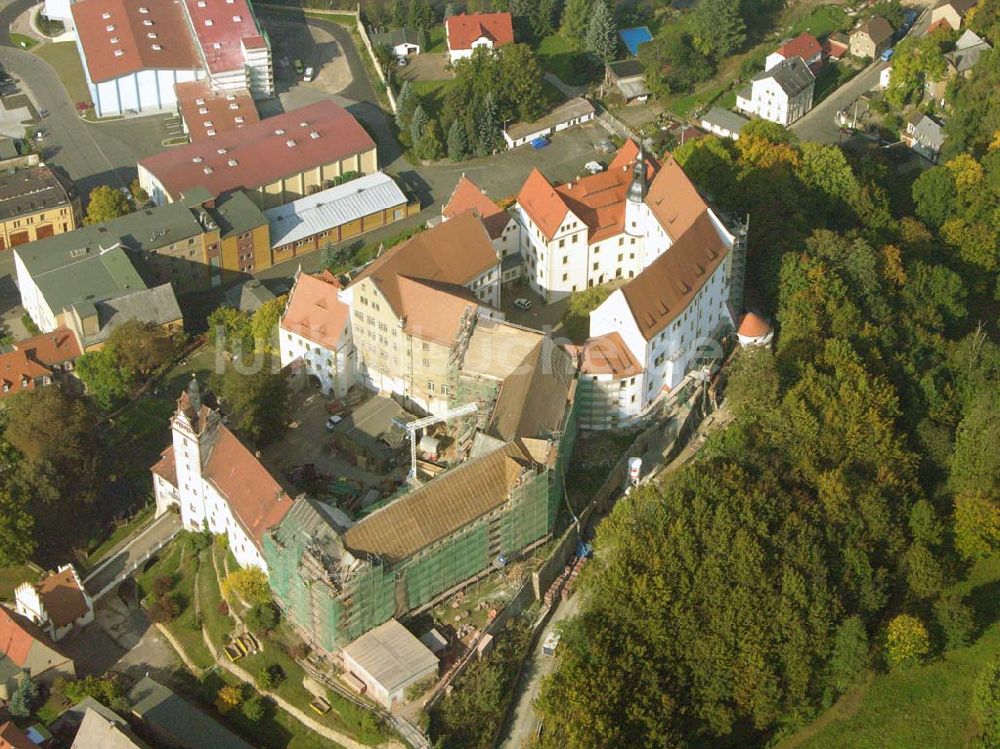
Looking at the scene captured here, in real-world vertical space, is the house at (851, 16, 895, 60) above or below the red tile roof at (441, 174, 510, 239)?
below

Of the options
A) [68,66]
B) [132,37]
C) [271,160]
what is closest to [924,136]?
[271,160]

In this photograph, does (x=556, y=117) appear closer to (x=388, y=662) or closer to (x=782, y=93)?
(x=782, y=93)

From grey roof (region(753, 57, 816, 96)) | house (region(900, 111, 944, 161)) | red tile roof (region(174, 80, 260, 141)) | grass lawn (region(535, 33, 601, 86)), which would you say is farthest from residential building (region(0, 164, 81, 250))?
house (region(900, 111, 944, 161))

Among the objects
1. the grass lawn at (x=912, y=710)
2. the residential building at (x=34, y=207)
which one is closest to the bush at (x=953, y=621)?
the grass lawn at (x=912, y=710)

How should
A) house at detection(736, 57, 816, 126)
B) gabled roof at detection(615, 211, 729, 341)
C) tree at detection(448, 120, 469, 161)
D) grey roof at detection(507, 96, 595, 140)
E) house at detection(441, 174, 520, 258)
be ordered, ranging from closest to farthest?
1. gabled roof at detection(615, 211, 729, 341)
2. house at detection(441, 174, 520, 258)
3. tree at detection(448, 120, 469, 161)
4. house at detection(736, 57, 816, 126)
5. grey roof at detection(507, 96, 595, 140)

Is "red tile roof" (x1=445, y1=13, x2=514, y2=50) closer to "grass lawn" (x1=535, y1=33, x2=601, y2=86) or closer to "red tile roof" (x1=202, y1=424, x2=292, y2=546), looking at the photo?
"grass lawn" (x1=535, y1=33, x2=601, y2=86)

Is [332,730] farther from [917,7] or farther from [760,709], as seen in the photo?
[917,7]
